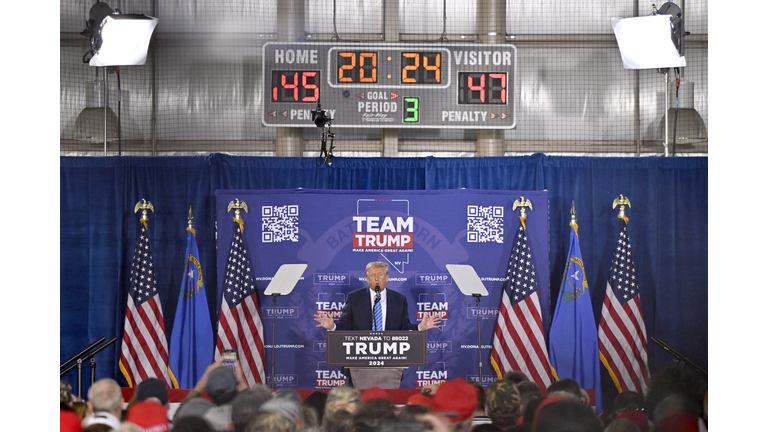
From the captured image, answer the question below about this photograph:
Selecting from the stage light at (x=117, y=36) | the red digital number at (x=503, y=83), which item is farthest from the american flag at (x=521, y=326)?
the stage light at (x=117, y=36)

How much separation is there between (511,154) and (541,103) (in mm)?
582

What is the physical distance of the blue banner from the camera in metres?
5.30

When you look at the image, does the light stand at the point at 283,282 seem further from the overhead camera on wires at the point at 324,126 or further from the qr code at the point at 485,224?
the qr code at the point at 485,224

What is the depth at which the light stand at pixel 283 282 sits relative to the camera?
457cm

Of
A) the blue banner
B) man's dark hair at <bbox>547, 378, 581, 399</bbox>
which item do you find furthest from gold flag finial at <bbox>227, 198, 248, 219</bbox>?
man's dark hair at <bbox>547, 378, 581, 399</bbox>

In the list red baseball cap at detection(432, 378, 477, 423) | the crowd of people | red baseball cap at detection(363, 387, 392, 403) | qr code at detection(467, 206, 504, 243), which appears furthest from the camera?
qr code at detection(467, 206, 504, 243)

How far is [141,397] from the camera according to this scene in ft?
10.1

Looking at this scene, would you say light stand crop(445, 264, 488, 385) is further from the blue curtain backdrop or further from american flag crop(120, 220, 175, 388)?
american flag crop(120, 220, 175, 388)

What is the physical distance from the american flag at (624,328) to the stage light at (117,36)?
458cm

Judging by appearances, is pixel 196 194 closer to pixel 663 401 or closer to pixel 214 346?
pixel 214 346

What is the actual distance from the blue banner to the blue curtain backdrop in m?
0.34

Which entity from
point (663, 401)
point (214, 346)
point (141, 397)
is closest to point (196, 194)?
point (214, 346)

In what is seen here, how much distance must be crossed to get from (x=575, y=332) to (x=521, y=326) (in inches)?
19.3

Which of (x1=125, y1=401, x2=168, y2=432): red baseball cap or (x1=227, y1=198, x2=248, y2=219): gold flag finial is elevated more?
(x1=227, y1=198, x2=248, y2=219): gold flag finial
